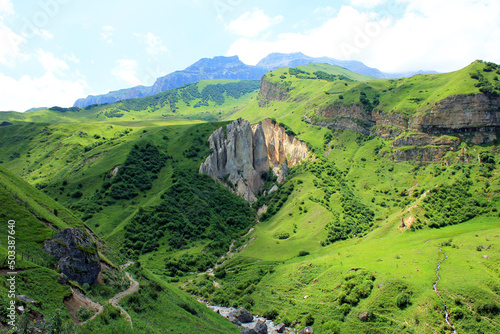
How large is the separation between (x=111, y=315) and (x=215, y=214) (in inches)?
3589

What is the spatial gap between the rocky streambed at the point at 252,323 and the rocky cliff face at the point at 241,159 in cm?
8325

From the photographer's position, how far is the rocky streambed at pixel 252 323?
207 feet

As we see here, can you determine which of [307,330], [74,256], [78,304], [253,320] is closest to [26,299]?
[78,304]

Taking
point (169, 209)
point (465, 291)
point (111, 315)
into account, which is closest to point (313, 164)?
point (169, 209)

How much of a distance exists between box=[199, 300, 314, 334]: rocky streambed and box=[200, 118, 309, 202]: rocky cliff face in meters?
83.3

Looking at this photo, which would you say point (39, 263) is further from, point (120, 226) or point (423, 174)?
point (423, 174)

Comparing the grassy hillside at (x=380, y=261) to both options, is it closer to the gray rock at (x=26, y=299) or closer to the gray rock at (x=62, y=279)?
the gray rock at (x=62, y=279)

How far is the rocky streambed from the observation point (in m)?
63.1

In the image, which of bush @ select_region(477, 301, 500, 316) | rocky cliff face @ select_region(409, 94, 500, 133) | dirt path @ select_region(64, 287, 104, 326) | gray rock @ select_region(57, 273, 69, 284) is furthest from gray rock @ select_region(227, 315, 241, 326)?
rocky cliff face @ select_region(409, 94, 500, 133)

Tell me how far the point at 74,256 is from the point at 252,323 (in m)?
42.4

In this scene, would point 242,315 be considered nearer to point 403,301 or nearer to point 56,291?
point 403,301

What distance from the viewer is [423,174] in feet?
480

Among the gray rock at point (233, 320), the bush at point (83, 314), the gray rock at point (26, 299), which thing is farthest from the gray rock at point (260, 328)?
the gray rock at point (26, 299)

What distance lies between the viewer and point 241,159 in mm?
170125
